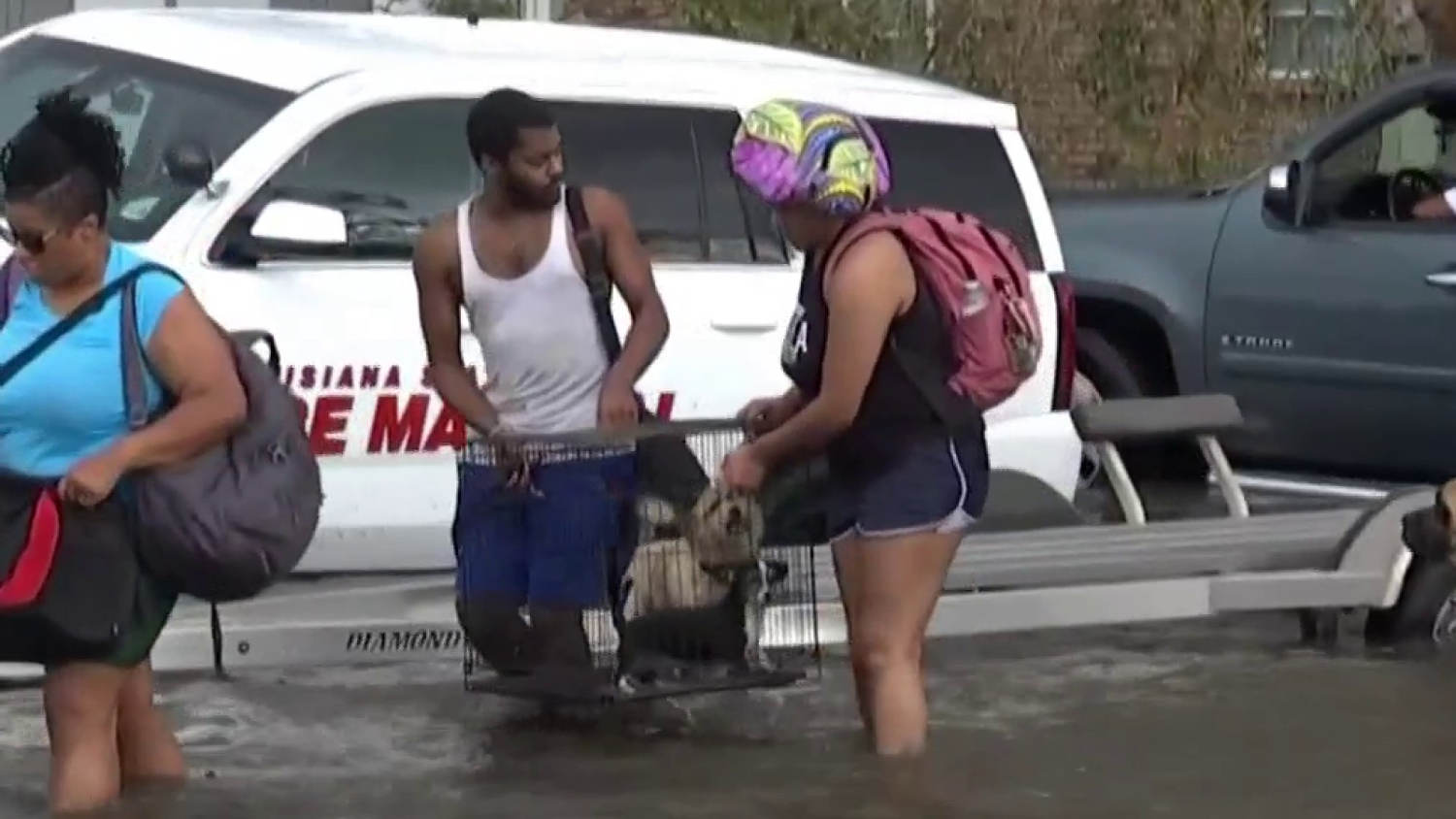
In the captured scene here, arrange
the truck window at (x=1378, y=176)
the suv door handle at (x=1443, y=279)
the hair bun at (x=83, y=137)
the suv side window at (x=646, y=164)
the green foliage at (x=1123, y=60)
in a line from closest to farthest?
the hair bun at (x=83, y=137), the suv side window at (x=646, y=164), the suv door handle at (x=1443, y=279), the truck window at (x=1378, y=176), the green foliage at (x=1123, y=60)

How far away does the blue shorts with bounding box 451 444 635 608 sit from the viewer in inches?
277

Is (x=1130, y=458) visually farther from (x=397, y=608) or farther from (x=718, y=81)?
(x=397, y=608)

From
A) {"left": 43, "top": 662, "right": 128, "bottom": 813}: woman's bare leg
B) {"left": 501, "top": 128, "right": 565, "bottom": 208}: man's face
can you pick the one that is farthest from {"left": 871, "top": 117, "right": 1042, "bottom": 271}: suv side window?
{"left": 43, "top": 662, "right": 128, "bottom": 813}: woman's bare leg

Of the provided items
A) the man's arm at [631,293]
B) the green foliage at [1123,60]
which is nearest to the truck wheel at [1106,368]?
the green foliage at [1123,60]

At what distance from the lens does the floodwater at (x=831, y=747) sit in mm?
6922

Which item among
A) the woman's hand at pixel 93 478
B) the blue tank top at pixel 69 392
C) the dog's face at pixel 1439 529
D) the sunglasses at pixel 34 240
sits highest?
the sunglasses at pixel 34 240

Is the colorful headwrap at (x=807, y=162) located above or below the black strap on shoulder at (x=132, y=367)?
above

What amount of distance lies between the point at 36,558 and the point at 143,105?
2.69 m

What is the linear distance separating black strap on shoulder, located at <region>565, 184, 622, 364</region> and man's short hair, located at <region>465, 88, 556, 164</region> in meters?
0.27

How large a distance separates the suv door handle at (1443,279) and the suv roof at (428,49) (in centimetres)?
271

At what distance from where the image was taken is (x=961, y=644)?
9.32 metres

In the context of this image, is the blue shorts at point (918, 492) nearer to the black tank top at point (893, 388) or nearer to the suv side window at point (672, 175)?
the black tank top at point (893, 388)

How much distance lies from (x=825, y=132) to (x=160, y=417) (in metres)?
1.68

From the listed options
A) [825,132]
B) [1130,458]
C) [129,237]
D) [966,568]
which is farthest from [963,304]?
[1130,458]
